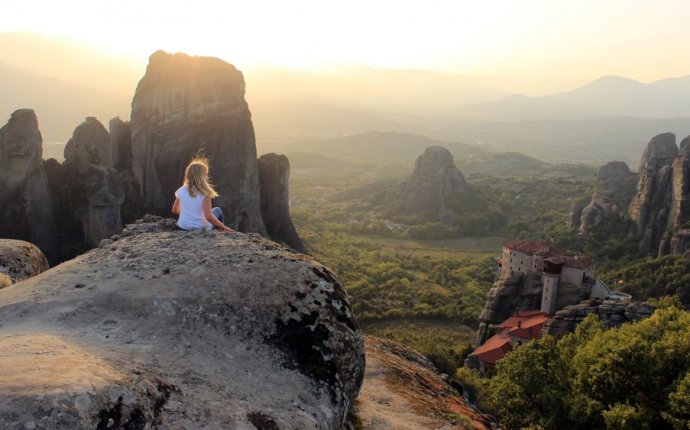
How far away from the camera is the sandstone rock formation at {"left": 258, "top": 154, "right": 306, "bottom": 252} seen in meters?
45.5

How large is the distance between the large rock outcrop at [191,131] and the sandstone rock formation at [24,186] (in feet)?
23.9

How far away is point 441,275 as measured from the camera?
2445 inches

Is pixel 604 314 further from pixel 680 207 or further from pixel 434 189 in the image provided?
pixel 434 189

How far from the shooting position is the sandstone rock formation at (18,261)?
15547mm

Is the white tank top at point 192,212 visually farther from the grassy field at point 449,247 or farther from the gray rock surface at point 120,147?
the grassy field at point 449,247

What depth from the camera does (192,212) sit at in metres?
12.1

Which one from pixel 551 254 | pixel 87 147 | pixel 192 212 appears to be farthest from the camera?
pixel 551 254

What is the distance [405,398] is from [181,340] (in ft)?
24.7

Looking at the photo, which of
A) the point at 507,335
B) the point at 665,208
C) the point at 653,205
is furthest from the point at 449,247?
the point at 507,335

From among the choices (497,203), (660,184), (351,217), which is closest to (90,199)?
(660,184)

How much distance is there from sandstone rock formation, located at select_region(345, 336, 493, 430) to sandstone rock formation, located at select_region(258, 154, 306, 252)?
27.6 meters

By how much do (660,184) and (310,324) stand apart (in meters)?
64.1

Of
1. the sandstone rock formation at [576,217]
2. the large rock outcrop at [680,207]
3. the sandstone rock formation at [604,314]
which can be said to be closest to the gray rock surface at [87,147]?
the sandstone rock formation at [604,314]

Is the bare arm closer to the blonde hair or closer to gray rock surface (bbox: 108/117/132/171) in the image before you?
the blonde hair
